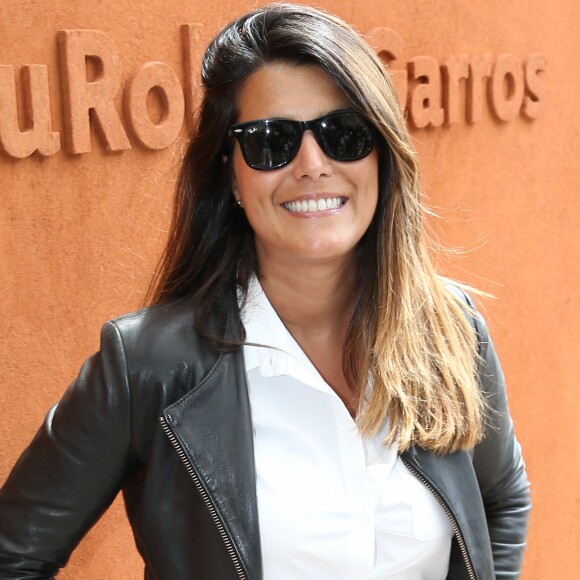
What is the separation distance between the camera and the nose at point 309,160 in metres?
1.90

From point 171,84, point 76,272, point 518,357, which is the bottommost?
point 518,357

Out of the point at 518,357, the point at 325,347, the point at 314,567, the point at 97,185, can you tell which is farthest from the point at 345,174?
the point at 518,357

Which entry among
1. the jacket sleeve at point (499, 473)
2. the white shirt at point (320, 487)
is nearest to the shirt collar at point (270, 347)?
the white shirt at point (320, 487)

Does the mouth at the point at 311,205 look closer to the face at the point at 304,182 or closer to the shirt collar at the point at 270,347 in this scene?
the face at the point at 304,182

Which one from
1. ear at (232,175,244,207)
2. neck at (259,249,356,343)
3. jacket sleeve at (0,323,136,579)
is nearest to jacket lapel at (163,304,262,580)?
jacket sleeve at (0,323,136,579)

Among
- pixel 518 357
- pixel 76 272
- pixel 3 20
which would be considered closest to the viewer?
pixel 3 20

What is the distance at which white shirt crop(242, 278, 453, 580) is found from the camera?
184 centimetres

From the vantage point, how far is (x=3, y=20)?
241cm

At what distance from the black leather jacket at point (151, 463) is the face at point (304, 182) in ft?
0.81

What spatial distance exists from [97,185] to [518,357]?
219 cm

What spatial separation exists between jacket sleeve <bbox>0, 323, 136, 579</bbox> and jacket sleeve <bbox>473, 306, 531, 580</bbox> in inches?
30.8

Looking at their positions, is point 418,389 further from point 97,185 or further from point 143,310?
point 97,185

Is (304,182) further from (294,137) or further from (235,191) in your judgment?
(235,191)

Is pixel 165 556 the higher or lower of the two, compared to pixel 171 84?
lower
